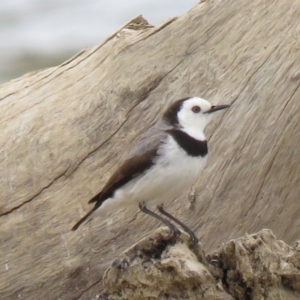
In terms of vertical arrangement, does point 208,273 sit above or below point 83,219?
below

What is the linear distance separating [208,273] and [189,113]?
130cm

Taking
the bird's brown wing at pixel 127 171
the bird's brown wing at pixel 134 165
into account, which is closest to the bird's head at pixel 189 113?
the bird's brown wing at pixel 134 165

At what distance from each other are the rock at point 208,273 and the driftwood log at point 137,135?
3.83 ft

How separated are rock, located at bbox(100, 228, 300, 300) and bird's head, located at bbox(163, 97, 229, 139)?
1.03 meters

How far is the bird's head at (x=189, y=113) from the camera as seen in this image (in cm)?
652

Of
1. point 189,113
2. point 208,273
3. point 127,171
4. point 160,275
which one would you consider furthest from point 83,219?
point 208,273

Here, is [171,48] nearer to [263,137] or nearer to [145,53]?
[145,53]

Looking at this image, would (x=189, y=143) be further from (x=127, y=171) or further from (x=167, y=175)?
(x=127, y=171)

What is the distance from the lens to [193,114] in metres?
6.53

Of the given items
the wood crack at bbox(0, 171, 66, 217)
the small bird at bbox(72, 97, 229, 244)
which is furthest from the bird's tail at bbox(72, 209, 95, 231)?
the wood crack at bbox(0, 171, 66, 217)

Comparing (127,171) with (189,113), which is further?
(189,113)

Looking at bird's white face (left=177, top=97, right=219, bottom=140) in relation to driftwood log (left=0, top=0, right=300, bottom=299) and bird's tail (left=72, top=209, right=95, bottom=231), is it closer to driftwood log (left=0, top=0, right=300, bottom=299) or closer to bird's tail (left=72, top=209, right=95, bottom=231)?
driftwood log (left=0, top=0, right=300, bottom=299)

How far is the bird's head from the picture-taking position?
652 cm

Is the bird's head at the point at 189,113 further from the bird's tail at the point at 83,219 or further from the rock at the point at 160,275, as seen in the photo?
the rock at the point at 160,275
